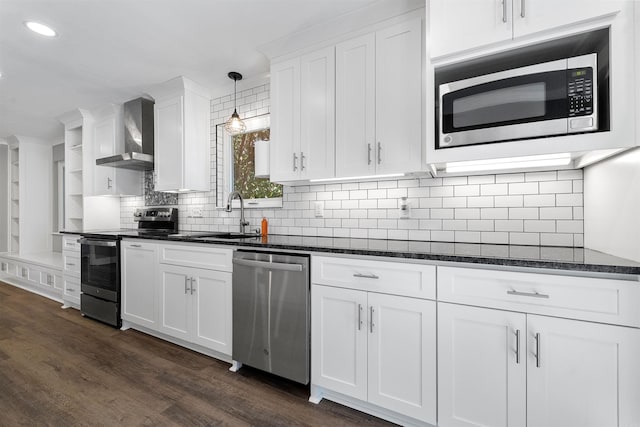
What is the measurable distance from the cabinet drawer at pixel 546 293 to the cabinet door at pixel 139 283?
2.52m

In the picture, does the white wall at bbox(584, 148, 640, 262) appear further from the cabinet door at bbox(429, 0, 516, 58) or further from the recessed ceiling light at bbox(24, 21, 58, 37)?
the recessed ceiling light at bbox(24, 21, 58, 37)

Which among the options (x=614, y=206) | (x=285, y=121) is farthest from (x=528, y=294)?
(x=285, y=121)

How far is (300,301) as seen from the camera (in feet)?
6.20

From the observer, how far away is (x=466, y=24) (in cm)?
155

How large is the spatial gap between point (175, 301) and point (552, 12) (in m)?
3.09

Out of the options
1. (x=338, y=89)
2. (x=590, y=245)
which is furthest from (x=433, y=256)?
(x=338, y=89)

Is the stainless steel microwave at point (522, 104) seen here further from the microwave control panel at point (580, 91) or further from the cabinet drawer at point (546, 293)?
the cabinet drawer at point (546, 293)

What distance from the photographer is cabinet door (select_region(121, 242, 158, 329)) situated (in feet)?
9.15

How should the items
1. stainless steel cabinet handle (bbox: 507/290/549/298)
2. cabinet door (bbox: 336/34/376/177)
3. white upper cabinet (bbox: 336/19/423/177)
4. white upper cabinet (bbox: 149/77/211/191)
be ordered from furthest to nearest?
1. white upper cabinet (bbox: 149/77/211/191)
2. cabinet door (bbox: 336/34/376/177)
3. white upper cabinet (bbox: 336/19/423/177)
4. stainless steel cabinet handle (bbox: 507/290/549/298)

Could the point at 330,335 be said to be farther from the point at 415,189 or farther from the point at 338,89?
the point at 338,89

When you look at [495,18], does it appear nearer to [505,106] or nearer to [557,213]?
[505,106]

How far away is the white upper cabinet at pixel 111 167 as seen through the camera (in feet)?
12.3

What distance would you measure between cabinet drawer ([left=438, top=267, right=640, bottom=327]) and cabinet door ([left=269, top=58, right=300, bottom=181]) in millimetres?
1403

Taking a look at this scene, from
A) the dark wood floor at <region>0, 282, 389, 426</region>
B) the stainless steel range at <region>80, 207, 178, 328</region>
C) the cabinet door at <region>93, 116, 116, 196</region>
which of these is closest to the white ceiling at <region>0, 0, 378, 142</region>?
the cabinet door at <region>93, 116, 116, 196</region>
